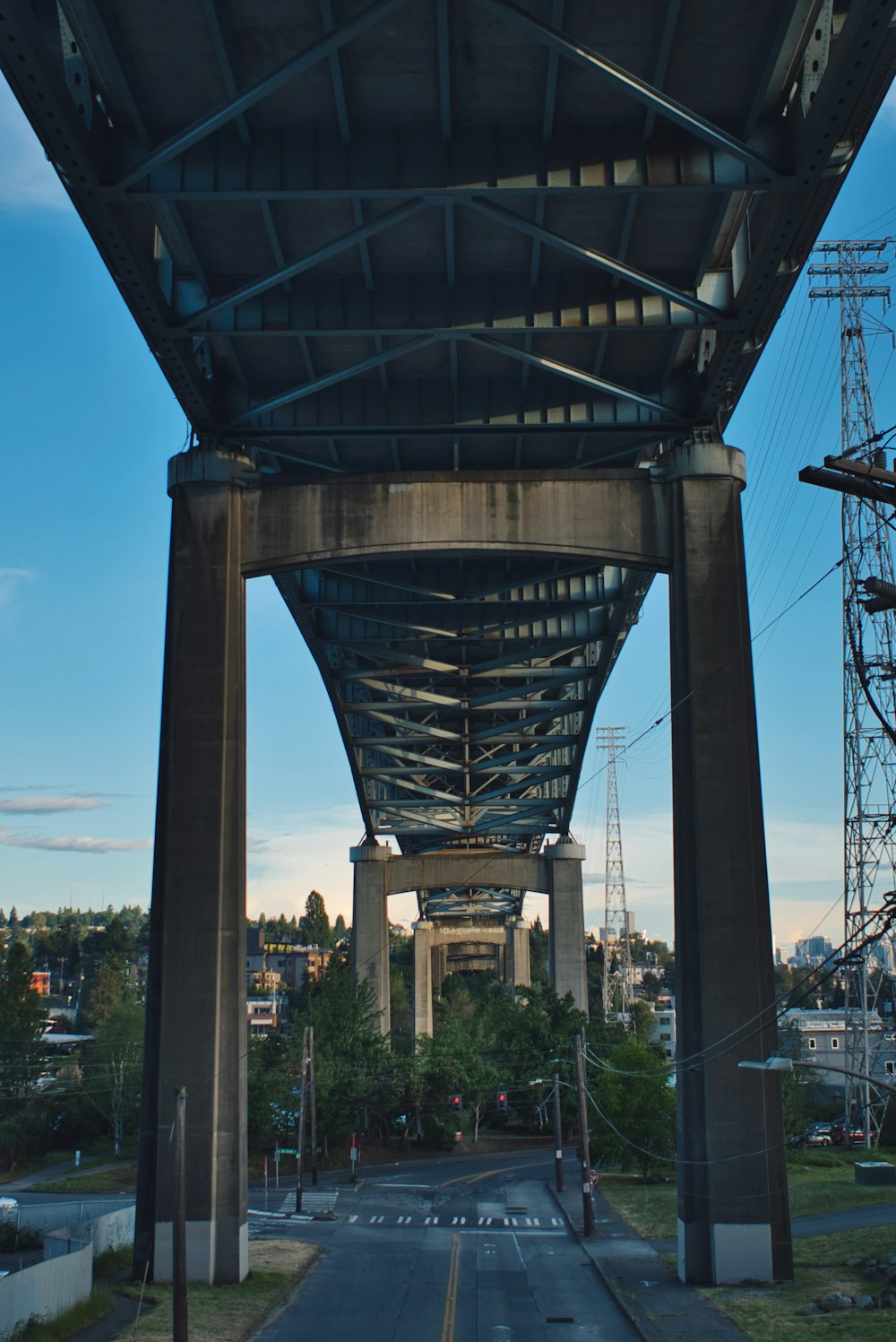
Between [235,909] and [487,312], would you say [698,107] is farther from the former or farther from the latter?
[235,909]

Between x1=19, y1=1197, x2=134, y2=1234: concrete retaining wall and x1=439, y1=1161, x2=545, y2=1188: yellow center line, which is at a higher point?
x1=19, y1=1197, x2=134, y2=1234: concrete retaining wall

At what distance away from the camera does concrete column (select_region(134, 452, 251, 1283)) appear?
982 inches

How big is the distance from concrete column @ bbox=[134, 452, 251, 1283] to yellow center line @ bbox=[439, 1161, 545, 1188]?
32.6 m

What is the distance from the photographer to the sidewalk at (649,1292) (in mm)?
20906

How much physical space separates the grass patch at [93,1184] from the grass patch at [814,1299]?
33883mm

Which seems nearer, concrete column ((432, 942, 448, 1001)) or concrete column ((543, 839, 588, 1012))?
concrete column ((543, 839, 588, 1012))

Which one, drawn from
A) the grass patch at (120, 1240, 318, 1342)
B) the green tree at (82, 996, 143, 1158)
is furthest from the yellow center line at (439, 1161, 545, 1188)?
the grass patch at (120, 1240, 318, 1342)

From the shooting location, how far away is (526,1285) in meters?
29.1

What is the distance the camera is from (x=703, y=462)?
27297 millimetres

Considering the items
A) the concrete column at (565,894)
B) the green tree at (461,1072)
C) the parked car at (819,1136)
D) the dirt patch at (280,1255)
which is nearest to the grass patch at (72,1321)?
the dirt patch at (280,1255)

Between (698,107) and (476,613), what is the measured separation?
1031 inches

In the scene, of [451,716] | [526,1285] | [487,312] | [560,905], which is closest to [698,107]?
[487,312]

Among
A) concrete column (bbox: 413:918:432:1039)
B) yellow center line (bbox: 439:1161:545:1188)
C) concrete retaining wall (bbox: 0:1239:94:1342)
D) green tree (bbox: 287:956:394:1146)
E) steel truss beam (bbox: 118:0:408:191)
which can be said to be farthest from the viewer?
concrete column (bbox: 413:918:432:1039)

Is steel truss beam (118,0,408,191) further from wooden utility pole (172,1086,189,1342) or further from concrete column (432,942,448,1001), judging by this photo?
concrete column (432,942,448,1001)
